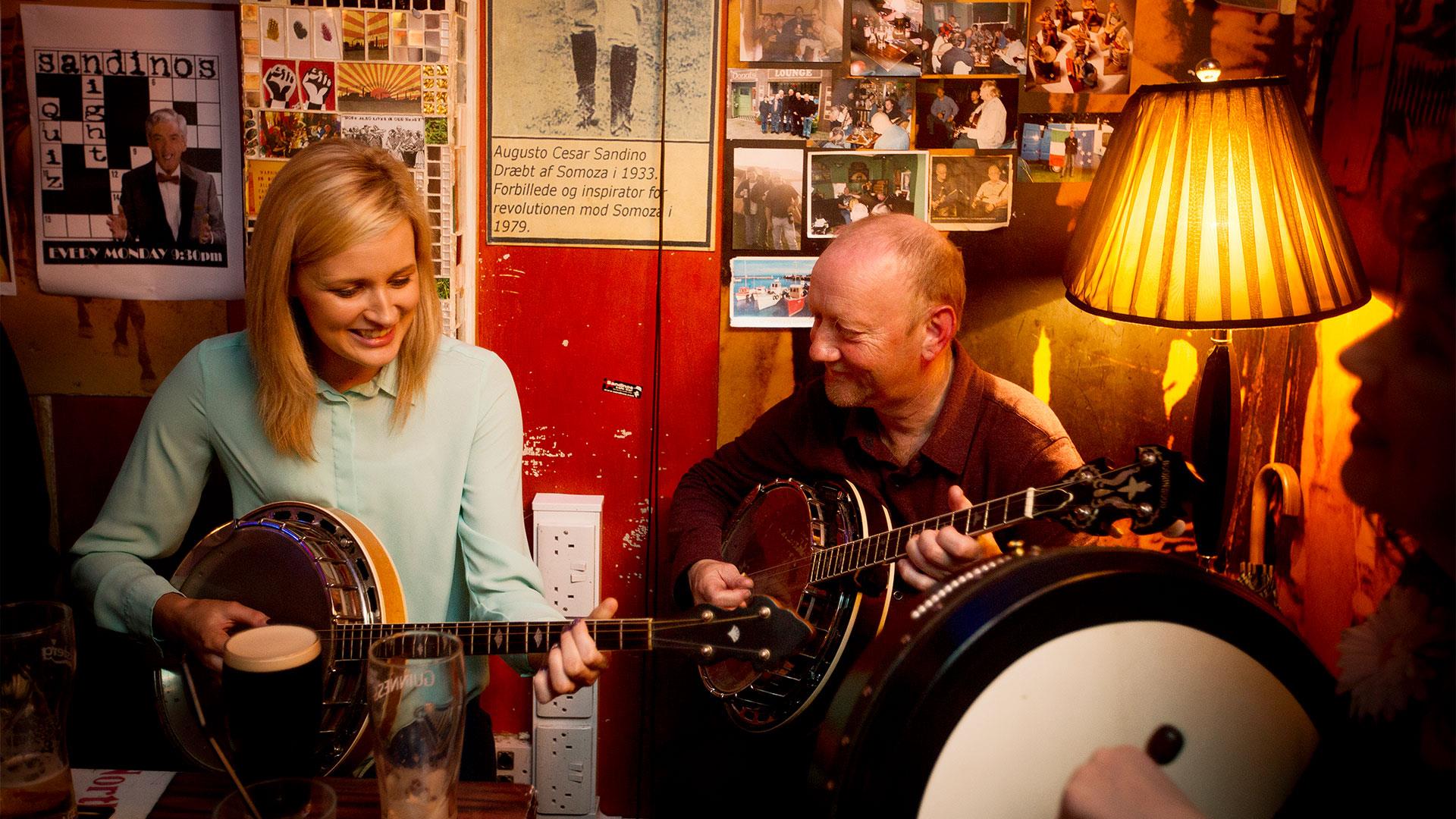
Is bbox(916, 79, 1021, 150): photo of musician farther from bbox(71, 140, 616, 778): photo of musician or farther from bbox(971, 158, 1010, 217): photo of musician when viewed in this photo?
bbox(71, 140, 616, 778): photo of musician

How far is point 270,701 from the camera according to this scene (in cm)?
110

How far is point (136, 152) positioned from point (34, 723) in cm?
176

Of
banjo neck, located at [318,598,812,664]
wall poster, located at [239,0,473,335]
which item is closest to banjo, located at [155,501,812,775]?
banjo neck, located at [318,598,812,664]

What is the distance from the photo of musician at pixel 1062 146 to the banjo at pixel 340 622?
131 centimetres

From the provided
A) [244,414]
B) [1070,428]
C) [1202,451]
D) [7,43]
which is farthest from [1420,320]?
[7,43]

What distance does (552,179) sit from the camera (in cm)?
242

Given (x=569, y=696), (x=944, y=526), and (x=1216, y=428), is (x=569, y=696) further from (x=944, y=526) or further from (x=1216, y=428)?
(x=1216, y=428)

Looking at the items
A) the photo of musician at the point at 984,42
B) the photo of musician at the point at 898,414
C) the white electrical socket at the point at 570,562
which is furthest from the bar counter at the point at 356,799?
the photo of musician at the point at 984,42

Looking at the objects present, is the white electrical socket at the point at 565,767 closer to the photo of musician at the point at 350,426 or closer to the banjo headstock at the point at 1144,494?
the photo of musician at the point at 350,426

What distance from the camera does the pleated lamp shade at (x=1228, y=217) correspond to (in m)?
1.65

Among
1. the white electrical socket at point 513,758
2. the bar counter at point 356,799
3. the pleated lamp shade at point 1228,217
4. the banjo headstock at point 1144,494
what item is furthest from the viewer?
the white electrical socket at point 513,758

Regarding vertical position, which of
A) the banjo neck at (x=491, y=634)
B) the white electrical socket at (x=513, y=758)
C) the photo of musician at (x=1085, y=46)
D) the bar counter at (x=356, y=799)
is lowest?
the white electrical socket at (x=513, y=758)

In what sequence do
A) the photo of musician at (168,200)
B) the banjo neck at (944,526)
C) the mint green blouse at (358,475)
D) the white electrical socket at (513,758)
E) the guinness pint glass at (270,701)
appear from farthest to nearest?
the white electrical socket at (513,758) < the photo of musician at (168,200) < the mint green blouse at (358,475) < the banjo neck at (944,526) < the guinness pint glass at (270,701)

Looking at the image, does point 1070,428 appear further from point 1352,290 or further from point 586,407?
point 586,407
